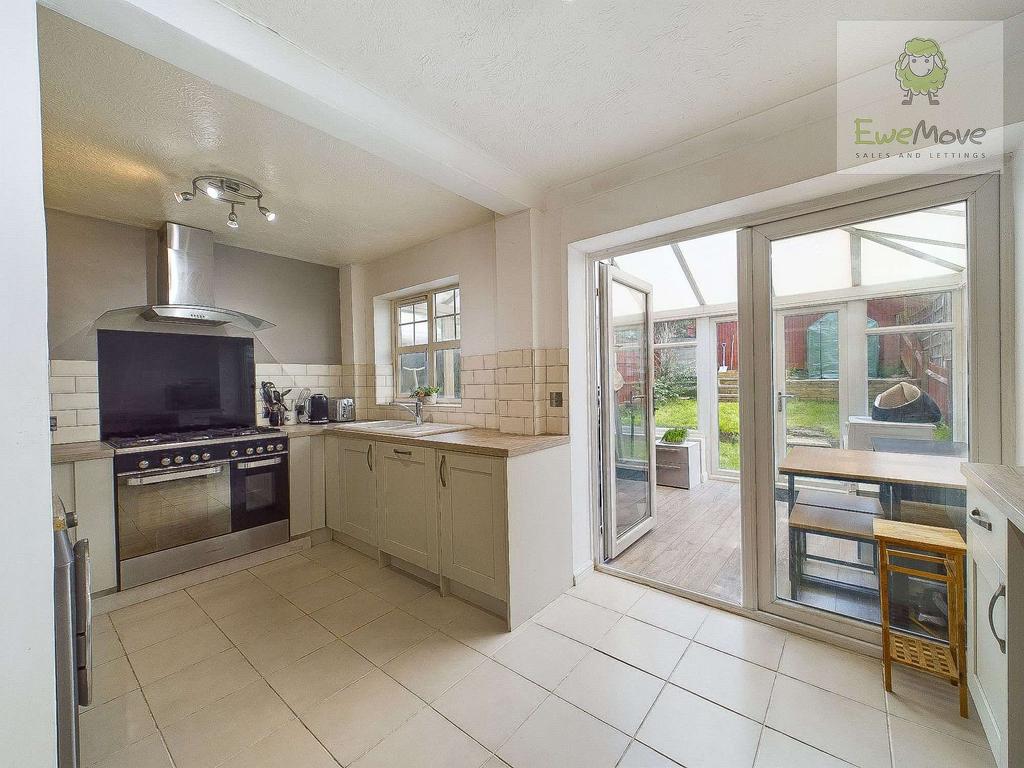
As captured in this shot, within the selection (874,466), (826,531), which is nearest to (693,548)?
(826,531)

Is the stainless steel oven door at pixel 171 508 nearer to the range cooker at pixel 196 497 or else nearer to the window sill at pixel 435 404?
the range cooker at pixel 196 497

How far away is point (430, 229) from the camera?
10.7 ft

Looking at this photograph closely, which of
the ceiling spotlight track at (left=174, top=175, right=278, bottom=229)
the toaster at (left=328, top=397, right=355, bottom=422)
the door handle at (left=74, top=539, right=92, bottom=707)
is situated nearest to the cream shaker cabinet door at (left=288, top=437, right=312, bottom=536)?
the toaster at (left=328, top=397, right=355, bottom=422)

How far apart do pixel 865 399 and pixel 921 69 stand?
1319 millimetres

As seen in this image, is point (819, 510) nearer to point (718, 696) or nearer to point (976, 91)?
point (718, 696)

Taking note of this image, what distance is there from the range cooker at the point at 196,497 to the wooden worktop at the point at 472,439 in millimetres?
342

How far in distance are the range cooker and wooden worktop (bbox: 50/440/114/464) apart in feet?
0.20

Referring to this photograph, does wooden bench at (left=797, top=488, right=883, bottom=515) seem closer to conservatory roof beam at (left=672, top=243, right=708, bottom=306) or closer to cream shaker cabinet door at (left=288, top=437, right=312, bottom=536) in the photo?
conservatory roof beam at (left=672, top=243, right=708, bottom=306)

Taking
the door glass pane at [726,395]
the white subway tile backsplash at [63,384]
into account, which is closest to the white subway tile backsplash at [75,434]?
the white subway tile backsplash at [63,384]

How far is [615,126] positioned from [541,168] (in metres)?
0.53

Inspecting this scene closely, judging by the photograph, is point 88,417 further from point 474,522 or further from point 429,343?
point 474,522

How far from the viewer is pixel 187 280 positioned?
3.01 metres

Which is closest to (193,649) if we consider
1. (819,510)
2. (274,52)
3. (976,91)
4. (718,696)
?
(718,696)

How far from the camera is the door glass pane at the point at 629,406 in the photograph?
3.02m
